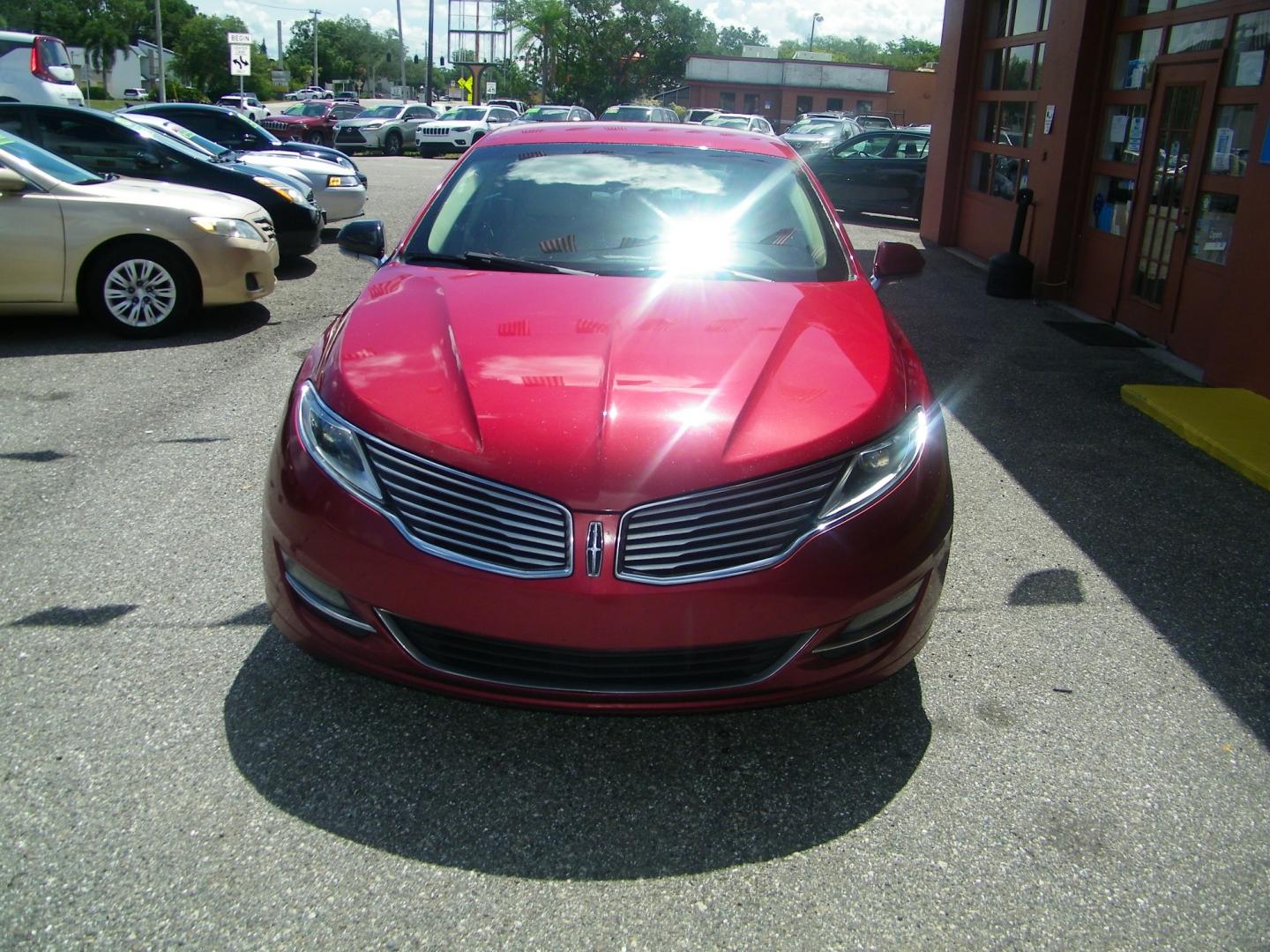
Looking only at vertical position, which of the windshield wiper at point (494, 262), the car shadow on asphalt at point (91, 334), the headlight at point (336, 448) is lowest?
the car shadow on asphalt at point (91, 334)

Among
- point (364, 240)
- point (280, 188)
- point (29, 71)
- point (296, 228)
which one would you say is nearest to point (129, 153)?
point (280, 188)

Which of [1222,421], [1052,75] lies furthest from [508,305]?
[1052,75]

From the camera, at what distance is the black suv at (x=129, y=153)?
10070mm

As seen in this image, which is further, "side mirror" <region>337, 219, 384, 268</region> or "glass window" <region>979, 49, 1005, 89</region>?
"glass window" <region>979, 49, 1005, 89</region>

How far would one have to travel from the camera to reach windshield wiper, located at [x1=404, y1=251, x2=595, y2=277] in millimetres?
3779

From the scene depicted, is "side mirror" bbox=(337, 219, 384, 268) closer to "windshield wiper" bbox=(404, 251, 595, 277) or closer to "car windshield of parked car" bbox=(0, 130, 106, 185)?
"windshield wiper" bbox=(404, 251, 595, 277)

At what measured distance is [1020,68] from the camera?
12.0m

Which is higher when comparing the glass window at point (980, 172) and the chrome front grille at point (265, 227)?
the glass window at point (980, 172)

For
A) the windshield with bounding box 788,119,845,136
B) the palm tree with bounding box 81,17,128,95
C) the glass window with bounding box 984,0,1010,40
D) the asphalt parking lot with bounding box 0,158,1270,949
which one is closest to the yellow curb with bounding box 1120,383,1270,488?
the asphalt parking lot with bounding box 0,158,1270,949

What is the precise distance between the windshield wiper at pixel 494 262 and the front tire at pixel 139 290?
14.6 feet

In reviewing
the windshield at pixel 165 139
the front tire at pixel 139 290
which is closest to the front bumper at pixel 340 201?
the windshield at pixel 165 139

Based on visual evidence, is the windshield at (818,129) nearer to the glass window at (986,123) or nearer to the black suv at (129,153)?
the glass window at (986,123)

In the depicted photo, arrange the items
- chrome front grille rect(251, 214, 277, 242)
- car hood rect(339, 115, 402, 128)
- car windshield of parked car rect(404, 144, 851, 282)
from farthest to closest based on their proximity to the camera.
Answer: car hood rect(339, 115, 402, 128) < chrome front grille rect(251, 214, 277, 242) < car windshield of parked car rect(404, 144, 851, 282)

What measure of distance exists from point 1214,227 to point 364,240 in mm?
6258
